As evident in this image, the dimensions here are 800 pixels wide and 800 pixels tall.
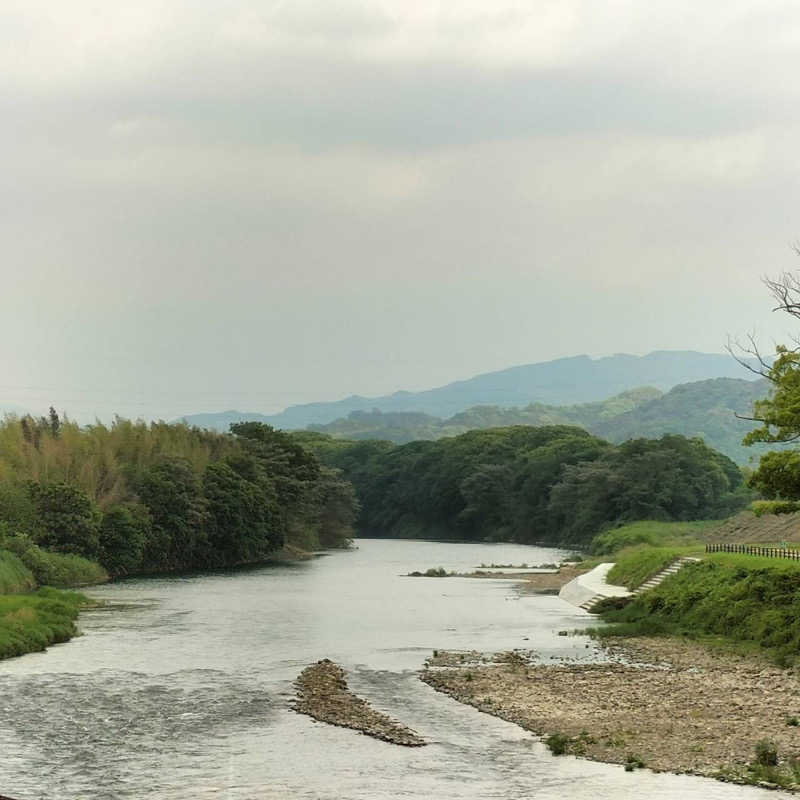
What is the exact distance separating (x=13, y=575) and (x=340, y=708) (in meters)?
36.6

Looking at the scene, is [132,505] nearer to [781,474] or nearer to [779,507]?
[779,507]

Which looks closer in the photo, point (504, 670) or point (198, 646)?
point (504, 670)

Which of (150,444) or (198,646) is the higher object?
(150,444)

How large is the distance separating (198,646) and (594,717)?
18.9 meters

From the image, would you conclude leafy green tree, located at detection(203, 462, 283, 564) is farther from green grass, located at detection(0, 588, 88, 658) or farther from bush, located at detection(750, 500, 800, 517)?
bush, located at detection(750, 500, 800, 517)

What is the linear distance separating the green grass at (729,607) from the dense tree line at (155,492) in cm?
3629

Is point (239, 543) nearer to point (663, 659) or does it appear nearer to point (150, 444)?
point (150, 444)

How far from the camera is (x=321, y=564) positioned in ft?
343

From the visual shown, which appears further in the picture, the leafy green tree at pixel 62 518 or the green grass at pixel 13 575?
the leafy green tree at pixel 62 518

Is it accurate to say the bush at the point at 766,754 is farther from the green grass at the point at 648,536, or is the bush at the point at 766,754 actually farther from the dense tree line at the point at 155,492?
the green grass at the point at 648,536

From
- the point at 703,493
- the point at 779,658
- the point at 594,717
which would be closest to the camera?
the point at 594,717

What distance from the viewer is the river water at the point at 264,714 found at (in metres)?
23.8

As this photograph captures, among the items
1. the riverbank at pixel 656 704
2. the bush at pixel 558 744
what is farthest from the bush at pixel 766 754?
the bush at pixel 558 744

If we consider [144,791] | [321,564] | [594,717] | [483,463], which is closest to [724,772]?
[594,717]
